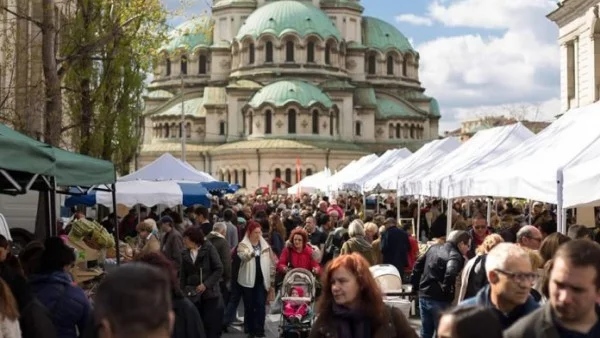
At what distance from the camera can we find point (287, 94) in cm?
7681

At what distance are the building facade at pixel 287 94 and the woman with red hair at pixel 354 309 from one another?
221 feet

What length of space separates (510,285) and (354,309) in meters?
0.94

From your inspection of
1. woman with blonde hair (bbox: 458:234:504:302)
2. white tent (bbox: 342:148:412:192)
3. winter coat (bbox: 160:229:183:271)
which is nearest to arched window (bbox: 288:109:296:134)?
white tent (bbox: 342:148:412:192)

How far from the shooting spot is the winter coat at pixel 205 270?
10391 mm

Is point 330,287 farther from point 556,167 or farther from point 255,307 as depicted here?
point 255,307

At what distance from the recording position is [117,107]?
2580cm

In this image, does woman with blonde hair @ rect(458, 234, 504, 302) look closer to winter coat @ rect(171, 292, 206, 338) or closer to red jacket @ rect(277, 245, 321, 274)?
winter coat @ rect(171, 292, 206, 338)

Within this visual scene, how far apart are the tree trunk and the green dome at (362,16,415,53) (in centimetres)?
7528

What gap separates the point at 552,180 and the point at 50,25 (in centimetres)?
793

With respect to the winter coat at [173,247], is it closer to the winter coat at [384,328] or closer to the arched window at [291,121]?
the winter coat at [384,328]

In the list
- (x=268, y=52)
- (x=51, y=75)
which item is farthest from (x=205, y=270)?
(x=268, y=52)

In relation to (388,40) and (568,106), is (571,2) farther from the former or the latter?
(388,40)

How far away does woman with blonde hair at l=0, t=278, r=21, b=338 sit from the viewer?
5520 millimetres

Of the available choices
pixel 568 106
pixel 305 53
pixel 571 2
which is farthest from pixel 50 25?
pixel 305 53
